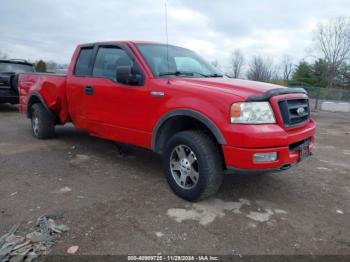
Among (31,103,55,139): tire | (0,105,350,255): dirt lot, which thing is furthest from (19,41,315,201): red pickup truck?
(31,103,55,139): tire

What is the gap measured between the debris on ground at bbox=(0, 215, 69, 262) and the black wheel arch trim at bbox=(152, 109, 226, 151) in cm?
155

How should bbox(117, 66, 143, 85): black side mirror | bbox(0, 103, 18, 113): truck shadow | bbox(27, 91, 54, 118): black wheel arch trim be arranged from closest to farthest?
bbox(117, 66, 143, 85): black side mirror
bbox(27, 91, 54, 118): black wheel arch trim
bbox(0, 103, 18, 113): truck shadow

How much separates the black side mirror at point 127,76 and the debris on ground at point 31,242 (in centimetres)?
192

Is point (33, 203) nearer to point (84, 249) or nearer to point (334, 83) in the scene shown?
point (84, 249)

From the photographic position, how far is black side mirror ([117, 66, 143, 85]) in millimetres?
4074

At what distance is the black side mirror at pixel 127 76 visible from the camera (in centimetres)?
407

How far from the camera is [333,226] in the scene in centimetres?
334

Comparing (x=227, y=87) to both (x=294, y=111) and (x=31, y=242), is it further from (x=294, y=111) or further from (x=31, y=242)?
(x=31, y=242)

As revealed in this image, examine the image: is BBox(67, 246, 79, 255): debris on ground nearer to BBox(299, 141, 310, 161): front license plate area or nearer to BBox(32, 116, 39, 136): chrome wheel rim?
BBox(299, 141, 310, 161): front license plate area

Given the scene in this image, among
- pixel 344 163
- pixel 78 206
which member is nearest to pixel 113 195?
pixel 78 206

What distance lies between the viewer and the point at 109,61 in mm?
4902

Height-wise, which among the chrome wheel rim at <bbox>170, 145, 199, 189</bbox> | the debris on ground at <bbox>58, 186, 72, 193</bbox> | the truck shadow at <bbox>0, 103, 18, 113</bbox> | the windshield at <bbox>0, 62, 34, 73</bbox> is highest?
the windshield at <bbox>0, 62, 34, 73</bbox>

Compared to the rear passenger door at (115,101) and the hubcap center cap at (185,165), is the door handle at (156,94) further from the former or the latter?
the hubcap center cap at (185,165)

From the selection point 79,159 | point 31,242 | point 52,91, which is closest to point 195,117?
point 31,242
